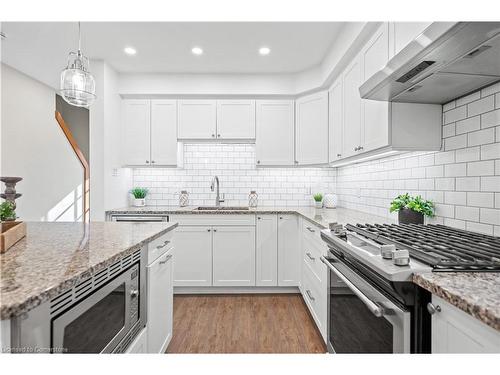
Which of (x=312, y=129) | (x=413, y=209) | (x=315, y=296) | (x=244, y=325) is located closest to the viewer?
(x=413, y=209)

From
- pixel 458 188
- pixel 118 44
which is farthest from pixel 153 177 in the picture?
pixel 458 188

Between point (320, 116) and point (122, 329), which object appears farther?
point (320, 116)

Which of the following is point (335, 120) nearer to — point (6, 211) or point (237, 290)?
point (237, 290)

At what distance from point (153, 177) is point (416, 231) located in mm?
3149

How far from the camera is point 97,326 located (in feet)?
3.40

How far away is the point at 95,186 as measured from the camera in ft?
10.1

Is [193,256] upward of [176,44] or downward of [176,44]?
downward

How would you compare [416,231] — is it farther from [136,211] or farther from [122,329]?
[136,211]

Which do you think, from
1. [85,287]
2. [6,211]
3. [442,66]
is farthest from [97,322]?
[442,66]

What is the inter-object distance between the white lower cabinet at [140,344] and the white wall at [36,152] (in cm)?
306

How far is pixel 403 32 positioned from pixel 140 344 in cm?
222

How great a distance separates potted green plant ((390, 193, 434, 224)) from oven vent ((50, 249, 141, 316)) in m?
1.73

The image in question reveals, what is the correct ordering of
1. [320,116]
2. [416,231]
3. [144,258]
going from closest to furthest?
[144,258] < [416,231] < [320,116]

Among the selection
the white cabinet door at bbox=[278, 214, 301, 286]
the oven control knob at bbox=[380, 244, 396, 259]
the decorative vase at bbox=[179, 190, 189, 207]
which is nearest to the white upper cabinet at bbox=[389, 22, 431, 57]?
the oven control knob at bbox=[380, 244, 396, 259]
